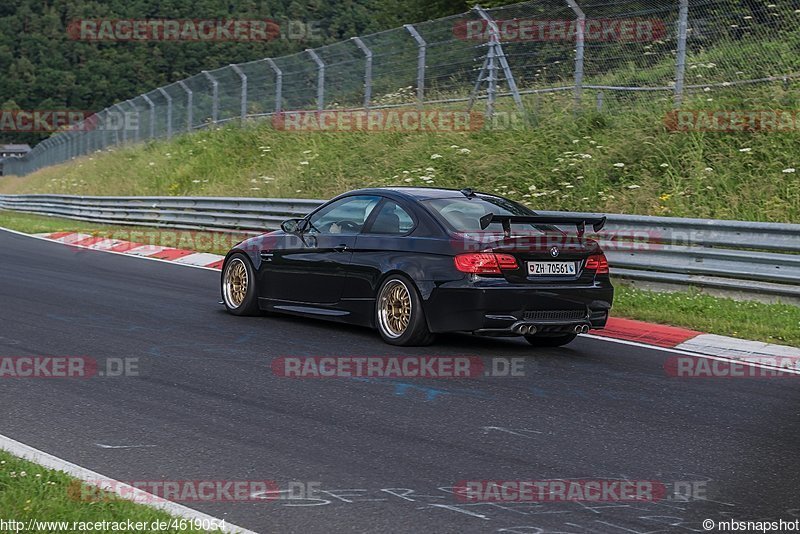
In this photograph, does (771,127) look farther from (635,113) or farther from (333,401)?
(333,401)

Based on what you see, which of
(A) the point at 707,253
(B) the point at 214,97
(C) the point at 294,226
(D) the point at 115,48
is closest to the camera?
(C) the point at 294,226

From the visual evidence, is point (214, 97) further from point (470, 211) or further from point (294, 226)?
point (470, 211)

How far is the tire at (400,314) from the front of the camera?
8844mm

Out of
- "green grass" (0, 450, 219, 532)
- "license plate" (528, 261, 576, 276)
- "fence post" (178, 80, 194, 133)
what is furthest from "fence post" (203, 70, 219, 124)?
"green grass" (0, 450, 219, 532)

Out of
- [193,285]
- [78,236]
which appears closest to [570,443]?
[193,285]

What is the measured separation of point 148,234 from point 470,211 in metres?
14.7

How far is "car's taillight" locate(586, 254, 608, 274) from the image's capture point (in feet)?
29.9

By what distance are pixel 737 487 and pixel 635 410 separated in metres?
1.74

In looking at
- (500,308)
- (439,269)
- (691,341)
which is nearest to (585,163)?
(691,341)

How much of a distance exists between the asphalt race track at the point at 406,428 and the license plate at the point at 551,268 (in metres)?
0.70

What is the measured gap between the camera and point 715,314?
432 inches

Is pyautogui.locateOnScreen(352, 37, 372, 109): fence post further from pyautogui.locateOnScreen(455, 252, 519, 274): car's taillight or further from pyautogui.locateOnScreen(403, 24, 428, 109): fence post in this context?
pyautogui.locateOnScreen(455, 252, 519, 274): car's taillight

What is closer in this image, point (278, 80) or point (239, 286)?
point (239, 286)

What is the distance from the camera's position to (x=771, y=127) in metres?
15.6
